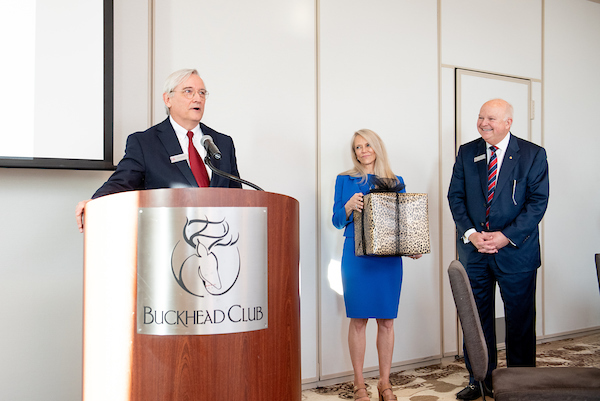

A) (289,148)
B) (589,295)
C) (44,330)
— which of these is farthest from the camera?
(589,295)

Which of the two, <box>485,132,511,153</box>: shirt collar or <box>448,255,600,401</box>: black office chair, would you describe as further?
<box>485,132,511,153</box>: shirt collar

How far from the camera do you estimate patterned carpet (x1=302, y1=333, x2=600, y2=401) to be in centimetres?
361

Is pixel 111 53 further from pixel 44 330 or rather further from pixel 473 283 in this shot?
pixel 473 283

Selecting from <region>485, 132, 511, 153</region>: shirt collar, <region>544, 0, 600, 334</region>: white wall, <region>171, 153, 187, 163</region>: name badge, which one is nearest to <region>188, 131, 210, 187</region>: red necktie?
<region>171, 153, 187, 163</region>: name badge

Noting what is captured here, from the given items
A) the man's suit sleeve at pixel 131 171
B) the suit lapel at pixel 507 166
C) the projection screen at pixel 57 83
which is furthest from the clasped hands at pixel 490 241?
the projection screen at pixel 57 83

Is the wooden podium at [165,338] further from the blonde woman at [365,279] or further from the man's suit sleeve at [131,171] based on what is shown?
the blonde woman at [365,279]

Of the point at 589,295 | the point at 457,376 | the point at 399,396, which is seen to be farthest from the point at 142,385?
the point at 589,295

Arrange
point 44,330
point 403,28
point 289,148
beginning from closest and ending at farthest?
point 44,330 < point 289,148 < point 403,28

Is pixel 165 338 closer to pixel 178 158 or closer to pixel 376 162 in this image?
pixel 178 158

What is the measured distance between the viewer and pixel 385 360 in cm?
341

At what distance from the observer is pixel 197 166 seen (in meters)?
2.43

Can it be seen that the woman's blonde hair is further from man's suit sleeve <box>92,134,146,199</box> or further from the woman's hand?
man's suit sleeve <box>92,134,146,199</box>

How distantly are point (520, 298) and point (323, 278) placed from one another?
1.37 metres

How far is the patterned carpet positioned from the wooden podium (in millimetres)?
2028
